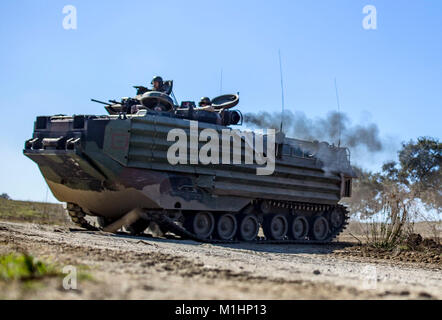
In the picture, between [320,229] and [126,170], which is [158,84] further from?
[320,229]

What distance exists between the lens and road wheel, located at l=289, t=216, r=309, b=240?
21.7m

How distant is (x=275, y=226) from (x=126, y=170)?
264 inches

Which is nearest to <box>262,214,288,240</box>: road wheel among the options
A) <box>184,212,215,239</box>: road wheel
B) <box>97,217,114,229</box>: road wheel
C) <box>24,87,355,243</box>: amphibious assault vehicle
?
<box>24,87,355,243</box>: amphibious assault vehicle

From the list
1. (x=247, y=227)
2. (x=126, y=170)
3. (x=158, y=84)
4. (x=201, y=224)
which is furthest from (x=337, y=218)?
(x=126, y=170)

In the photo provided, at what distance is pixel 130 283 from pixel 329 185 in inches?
687

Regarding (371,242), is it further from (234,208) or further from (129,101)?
(129,101)

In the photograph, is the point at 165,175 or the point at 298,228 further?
the point at 298,228

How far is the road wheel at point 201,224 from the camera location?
17828 millimetres

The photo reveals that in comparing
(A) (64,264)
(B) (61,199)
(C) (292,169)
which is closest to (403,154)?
(C) (292,169)

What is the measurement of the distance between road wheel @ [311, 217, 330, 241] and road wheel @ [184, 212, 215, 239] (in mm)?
5389

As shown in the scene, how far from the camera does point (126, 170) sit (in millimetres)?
16172

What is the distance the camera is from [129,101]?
18609 mm

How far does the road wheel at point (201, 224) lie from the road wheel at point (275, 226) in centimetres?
287

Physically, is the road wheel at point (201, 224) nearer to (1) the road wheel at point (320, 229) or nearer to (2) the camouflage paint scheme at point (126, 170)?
(2) the camouflage paint scheme at point (126, 170)
